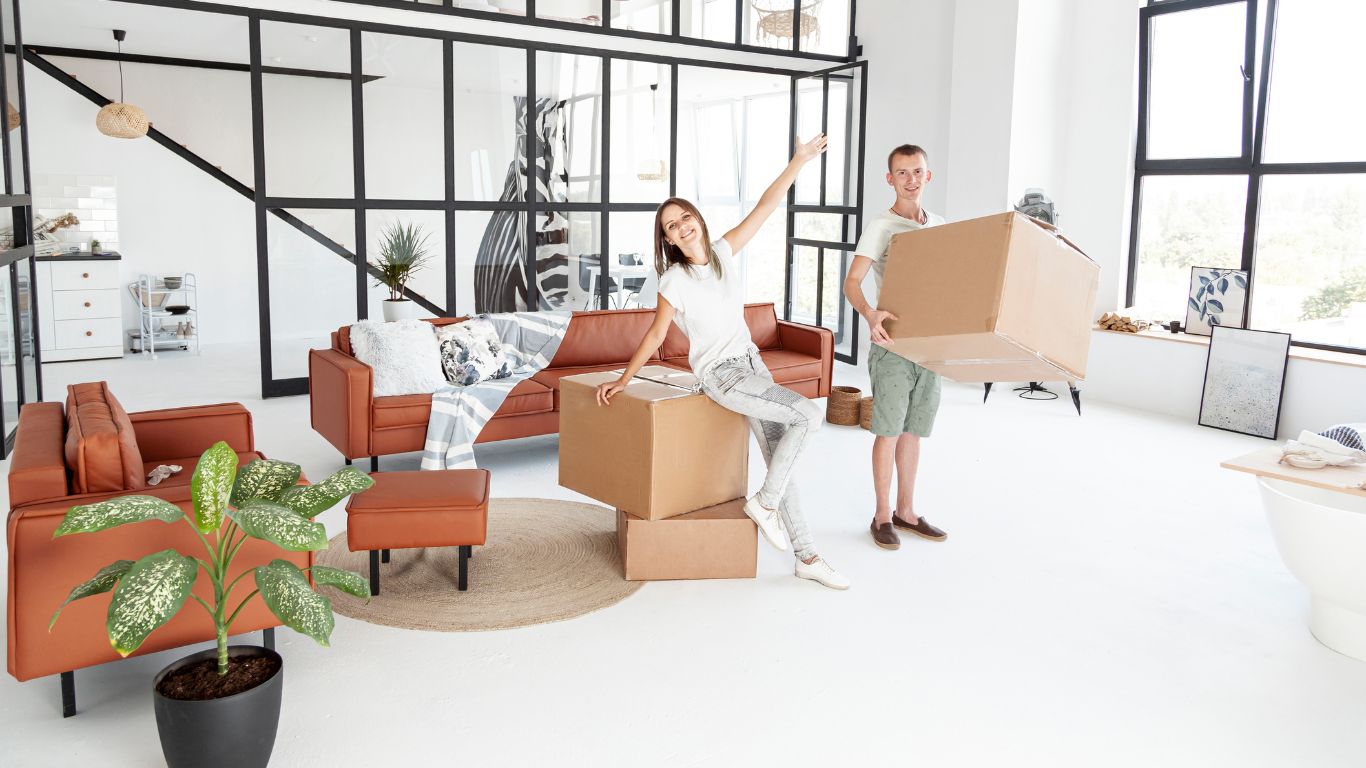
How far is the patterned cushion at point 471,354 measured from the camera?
502cm

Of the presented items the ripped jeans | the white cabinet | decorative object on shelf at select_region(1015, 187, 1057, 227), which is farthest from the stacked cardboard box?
the white cabinet

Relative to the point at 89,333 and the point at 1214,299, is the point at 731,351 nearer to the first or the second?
the point at 1214,299

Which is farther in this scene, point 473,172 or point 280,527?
point 473,172

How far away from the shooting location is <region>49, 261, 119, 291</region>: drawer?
315 inches

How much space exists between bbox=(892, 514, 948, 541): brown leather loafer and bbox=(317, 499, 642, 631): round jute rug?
1.18 meters

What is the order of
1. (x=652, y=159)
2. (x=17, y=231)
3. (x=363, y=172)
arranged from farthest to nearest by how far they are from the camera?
1. (x=652, y=159)
2. (x=363, y=172)
3. (x=17, y=231)

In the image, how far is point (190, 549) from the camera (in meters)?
2.51

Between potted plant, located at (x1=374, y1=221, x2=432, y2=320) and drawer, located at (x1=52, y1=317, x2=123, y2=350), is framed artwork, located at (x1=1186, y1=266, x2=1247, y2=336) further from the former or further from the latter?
drawer, located at (x1=52, y1=317, x2=123, y2=350)

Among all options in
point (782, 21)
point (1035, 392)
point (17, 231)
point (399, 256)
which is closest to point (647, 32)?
point (782, 21)

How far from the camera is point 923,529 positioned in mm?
3996

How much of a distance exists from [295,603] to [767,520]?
1732 mm

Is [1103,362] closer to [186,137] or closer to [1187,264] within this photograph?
[1187,264]

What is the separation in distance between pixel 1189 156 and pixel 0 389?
289 inches

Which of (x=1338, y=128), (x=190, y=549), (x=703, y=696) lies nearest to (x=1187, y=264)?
(x=1338, y=128)
